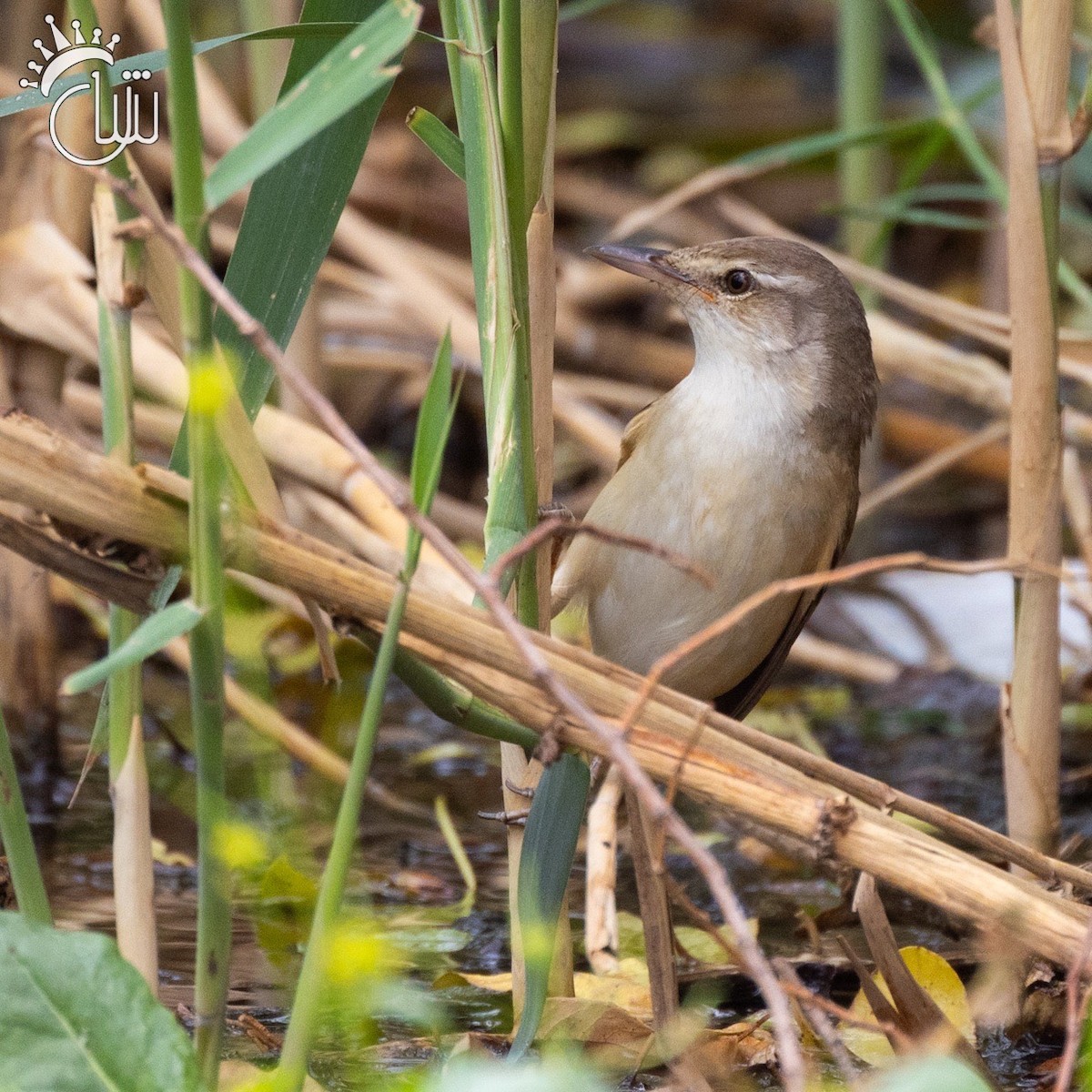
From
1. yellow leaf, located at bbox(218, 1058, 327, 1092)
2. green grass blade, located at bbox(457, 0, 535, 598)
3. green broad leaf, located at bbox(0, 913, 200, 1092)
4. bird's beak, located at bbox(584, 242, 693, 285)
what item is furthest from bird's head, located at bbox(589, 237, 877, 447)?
green broad leaf, located at bbox(0, 913, 200, 1092)

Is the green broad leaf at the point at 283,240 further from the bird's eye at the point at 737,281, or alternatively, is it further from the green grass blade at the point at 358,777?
the bird's eye at the point at 737,281

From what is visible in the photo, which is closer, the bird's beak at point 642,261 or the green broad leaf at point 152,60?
the green broad leaf at point 152,60

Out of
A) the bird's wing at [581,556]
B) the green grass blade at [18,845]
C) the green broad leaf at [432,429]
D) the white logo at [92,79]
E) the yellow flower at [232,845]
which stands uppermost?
the white logo at [92,79]

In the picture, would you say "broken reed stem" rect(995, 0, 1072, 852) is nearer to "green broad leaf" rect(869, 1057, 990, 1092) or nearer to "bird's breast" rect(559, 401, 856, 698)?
"bird's breast" rect(559, 401, 856, 698)

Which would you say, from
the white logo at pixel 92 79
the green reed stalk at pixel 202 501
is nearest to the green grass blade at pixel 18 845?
the green reed stalk at pixel 202 501

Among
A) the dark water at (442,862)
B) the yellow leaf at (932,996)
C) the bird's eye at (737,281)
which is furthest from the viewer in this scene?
the bird's eye at (737,281)

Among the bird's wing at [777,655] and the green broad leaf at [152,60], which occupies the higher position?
the green broad leaf at [152,60]

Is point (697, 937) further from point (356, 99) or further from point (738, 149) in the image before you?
point (738, 149)

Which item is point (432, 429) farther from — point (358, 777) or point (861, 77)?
point (861, 77)

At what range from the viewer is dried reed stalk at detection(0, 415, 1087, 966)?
1497 millimetres

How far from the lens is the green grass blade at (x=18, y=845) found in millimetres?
1629

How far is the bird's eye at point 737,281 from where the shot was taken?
294 cm

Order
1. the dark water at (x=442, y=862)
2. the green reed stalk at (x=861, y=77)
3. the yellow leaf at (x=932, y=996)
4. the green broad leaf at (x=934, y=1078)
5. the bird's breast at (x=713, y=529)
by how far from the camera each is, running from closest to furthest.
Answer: the green broad leaf at (x=934, y=1078), the yellow leaf at (x=932, y=996), the dark water at (x=442, y=862), the bird's breast at (x=713, y=529), the green reed stalk at (x=861, y=77)

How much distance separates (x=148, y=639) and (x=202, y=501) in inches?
A: 5.2
